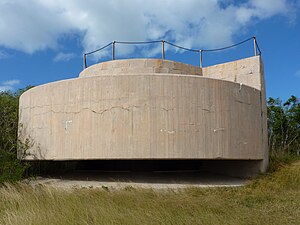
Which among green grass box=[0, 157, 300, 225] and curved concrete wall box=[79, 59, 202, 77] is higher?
curved concrete wall box=[79, 59, 202, 77]

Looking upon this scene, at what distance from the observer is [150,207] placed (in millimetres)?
6516

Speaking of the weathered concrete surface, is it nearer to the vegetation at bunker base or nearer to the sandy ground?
the sandy ground

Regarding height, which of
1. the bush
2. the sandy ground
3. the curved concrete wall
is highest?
the curved concrete wall

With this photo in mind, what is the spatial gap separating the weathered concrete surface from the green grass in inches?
62.4

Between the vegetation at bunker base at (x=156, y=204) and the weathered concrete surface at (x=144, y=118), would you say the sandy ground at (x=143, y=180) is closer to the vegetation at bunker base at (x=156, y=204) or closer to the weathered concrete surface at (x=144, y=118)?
the weathered concrete surface at (x=144, y=118)

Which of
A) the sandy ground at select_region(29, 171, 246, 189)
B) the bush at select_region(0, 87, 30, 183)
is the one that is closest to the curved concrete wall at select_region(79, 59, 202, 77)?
the sandy ground at select_region(29, 171, 246, 189)

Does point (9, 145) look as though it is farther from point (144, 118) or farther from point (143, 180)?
point (144, 118)

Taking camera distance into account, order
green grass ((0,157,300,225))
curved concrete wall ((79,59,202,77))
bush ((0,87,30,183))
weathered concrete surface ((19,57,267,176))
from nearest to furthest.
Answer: green grass ((0,157,300,225)), weathered concrete surface ((19,57,267,176)), bush ((0,87,30,183)), curved concrete wall ((79,59,202,77))

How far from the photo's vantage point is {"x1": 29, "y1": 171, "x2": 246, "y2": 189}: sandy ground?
35.8ft

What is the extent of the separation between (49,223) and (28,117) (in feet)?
24.3

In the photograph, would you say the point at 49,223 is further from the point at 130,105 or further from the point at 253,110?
the point at 253,110

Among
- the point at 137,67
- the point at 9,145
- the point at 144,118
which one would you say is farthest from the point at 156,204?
the point at 9,145

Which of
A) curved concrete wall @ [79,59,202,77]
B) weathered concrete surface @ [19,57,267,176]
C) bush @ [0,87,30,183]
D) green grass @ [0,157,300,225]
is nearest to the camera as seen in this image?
green grass @ [0,157,300,225]

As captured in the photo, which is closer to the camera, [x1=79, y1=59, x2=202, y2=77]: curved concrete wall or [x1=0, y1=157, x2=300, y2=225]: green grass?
[x1=0, y1=157, x2=300, y2=225]: green grass
